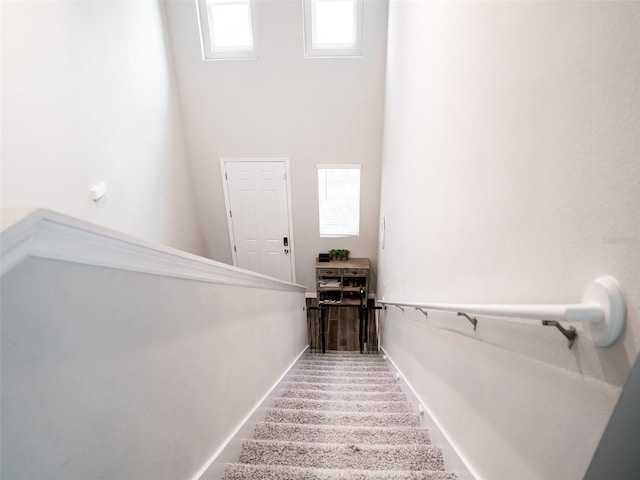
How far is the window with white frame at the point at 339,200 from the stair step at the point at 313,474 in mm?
3987

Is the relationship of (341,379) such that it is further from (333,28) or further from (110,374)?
(333,28)

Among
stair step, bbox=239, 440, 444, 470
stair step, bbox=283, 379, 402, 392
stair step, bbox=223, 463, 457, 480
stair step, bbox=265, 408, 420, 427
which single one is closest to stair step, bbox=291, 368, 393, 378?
stair step, bbox=283, 379, 402, 392

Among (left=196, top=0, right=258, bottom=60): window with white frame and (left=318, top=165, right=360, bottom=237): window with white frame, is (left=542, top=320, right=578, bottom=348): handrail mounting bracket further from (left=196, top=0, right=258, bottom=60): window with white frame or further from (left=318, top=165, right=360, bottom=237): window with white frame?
(left=196, top=0, right=258, bottom=60): window with white frame

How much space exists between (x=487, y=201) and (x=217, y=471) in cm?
154

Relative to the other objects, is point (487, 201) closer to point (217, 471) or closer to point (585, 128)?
point (585, 128)

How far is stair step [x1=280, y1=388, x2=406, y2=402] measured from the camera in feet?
7.31

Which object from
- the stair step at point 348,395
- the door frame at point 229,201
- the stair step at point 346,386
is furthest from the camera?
the door frame at point 229,201

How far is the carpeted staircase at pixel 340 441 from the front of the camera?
1294 millimetres

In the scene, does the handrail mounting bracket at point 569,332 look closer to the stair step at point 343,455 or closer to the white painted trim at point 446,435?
the white painted trim at point 446,435

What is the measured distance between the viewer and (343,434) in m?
1.65

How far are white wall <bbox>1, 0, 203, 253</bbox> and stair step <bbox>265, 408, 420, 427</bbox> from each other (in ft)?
7.34

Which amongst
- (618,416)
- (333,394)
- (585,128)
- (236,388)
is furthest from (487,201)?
(333,394)

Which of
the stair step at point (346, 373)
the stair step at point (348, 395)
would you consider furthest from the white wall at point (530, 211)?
the stair step at point (346, 373)

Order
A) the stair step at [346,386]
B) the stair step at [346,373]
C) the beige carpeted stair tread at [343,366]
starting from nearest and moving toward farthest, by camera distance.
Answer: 1. the stair step at [346,386]
2. the stair step at [346,373]
3. the beige carpeted stair tread at [343,366]
